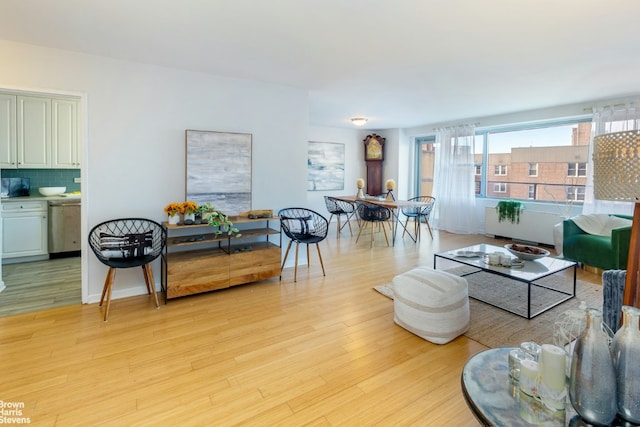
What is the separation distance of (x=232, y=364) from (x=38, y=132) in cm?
428

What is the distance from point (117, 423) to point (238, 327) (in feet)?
3.62

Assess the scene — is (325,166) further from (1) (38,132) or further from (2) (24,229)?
(2) (24,229)

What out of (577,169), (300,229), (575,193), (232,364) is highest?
(577,169)

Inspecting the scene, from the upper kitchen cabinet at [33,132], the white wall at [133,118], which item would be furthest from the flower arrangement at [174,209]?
the upper kitchen cabinet at [33,132]

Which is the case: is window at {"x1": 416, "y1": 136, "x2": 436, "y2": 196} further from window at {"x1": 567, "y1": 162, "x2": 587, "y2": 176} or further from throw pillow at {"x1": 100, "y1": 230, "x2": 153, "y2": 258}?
throw pillow at {"x1": 100, "y1": 230, "x2": 153, "y2": 258}

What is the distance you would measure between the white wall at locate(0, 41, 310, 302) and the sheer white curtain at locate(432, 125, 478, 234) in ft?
14.5

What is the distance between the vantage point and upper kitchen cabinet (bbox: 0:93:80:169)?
13.6 ft

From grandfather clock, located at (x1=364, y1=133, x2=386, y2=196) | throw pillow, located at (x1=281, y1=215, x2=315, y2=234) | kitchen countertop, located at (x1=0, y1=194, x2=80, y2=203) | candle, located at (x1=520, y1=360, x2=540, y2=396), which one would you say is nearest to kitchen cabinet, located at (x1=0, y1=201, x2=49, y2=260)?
kitchen countertop, located at (x1=0, y1=194, x2=80, y2=203)

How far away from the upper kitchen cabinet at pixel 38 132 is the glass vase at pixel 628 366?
18.8ft

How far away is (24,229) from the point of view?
4289mm

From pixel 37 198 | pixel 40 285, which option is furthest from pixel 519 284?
pixel 37 198

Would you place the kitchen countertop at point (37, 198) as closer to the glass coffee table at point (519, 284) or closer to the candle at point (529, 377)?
the glass coffee table at point (519, 284)

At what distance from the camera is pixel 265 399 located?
73.2 inches

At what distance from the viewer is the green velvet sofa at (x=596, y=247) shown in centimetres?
338
